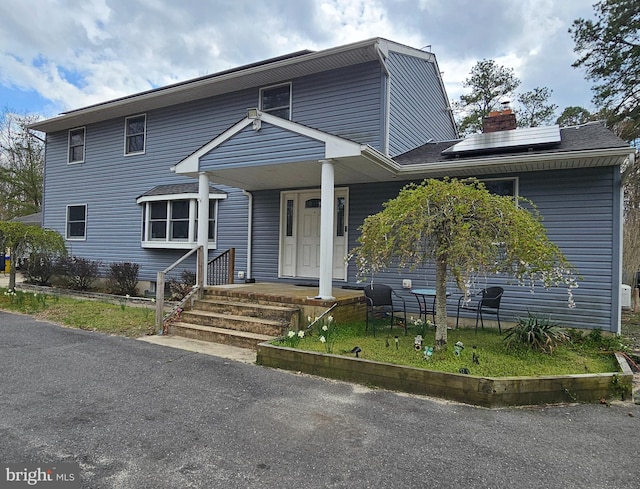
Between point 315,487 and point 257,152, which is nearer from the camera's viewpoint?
point 315,487

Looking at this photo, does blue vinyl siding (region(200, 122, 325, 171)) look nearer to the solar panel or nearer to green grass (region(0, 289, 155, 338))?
the solar panel

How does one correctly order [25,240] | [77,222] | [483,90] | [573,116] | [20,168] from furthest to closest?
[20,168], [483,90], [573,116], [77,222], [25,240]

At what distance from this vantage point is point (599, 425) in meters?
3.39

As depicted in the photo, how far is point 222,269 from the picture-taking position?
9156 mm

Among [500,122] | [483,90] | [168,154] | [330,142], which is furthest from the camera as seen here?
[483,90]

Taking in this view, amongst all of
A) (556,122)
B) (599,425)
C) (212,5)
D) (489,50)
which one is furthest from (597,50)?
(599,425)

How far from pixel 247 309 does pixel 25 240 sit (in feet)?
24.7

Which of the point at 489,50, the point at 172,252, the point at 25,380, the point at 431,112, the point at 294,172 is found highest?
the point at 489,50

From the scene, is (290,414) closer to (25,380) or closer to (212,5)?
(25,380)

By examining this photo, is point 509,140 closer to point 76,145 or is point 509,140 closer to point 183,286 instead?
point 183,286

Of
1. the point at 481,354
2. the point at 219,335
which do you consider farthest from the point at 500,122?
the point at 219,335

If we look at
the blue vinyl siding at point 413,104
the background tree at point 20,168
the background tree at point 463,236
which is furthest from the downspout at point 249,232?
the background tree at point 20,168

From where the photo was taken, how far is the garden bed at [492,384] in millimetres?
3791

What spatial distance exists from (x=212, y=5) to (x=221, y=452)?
13.1 m
